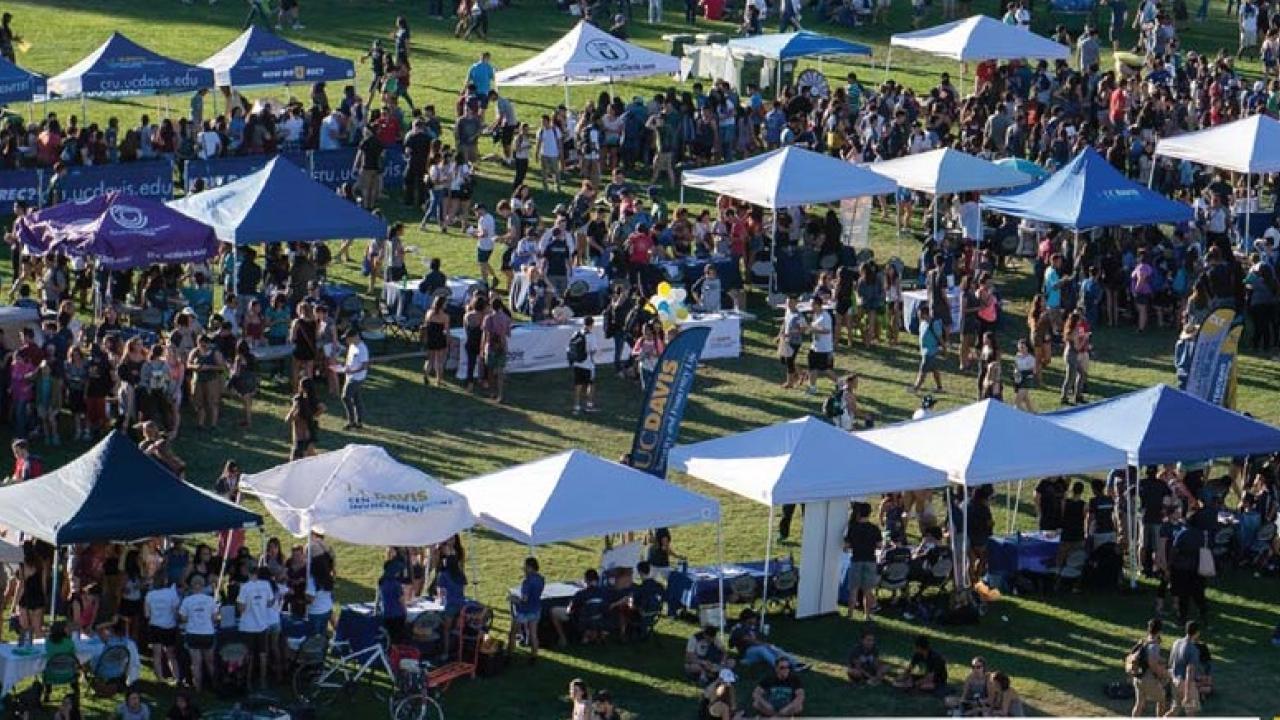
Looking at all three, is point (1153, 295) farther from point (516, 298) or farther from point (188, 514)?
point (188, 514)

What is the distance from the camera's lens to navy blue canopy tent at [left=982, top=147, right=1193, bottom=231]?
3994 cm

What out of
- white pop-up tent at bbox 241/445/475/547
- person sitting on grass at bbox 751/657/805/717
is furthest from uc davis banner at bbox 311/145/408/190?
person sitting on grass at bbox 751/657/805/717

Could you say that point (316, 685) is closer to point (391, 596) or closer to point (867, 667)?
point (391, 596)

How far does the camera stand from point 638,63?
4912cm

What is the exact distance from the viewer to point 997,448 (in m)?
29.2

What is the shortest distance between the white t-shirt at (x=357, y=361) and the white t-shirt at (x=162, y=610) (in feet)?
27.6

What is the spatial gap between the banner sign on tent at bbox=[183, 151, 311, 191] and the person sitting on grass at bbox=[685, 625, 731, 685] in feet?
61.1

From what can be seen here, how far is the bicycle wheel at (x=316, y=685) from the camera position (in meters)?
25.8

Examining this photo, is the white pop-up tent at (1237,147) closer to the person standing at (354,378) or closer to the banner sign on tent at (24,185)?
the person standing at (354,378)

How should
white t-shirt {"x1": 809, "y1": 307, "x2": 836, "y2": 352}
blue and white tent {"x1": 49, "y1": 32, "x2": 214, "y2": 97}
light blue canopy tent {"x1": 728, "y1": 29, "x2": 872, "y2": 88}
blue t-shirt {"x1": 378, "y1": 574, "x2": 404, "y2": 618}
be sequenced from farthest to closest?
1. light blue canopy tent {"x1": 728, "y1": 29, "x2": 872, "y2": 88}
2. blue and white tent {"x1": 49, "y1": 32, "x2": 214, "y2": 97}
3. white t-shirt {"x1": 809, "y1": 307, "x2": 836, "y2": 352}
4. blue t-shirt {"x1": 378, "y1": 574, "x2": 404, "y2": 618}

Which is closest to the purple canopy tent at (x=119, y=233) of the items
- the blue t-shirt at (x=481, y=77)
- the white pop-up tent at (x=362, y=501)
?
the white pop-up tent at (x=362, y=501)

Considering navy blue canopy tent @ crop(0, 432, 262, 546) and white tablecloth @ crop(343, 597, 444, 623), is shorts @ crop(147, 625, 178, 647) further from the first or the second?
white tablecloth @ crop(343, 597, 444, 623)

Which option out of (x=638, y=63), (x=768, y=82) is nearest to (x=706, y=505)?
(x=638, y=63)

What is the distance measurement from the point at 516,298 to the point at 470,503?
1212 cm
